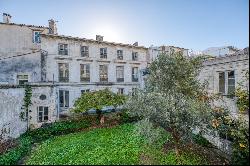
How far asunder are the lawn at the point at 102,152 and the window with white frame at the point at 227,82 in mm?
5683

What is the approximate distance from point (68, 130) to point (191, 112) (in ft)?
49.5

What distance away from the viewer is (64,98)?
33531 mm

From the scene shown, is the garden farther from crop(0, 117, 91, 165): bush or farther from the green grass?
crop(0, 117, 91, 165): bush

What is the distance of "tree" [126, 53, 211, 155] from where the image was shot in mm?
14906

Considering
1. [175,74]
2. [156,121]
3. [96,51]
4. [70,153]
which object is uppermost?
[96,51]

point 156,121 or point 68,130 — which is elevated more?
point 156,121

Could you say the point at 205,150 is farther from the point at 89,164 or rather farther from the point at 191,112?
the point at 89,164

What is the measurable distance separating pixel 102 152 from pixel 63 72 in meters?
18.8

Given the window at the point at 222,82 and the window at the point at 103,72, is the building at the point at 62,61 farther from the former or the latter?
the window at the point at 222,82

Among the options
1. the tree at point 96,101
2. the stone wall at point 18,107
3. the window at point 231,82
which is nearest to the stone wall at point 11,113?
the stone wall at point 18,107

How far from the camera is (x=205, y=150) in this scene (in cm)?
1825

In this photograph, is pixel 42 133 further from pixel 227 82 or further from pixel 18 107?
pixel 227 82

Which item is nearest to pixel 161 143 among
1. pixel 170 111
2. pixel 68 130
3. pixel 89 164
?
pixel 170 111

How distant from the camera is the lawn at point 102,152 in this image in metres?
15.9
